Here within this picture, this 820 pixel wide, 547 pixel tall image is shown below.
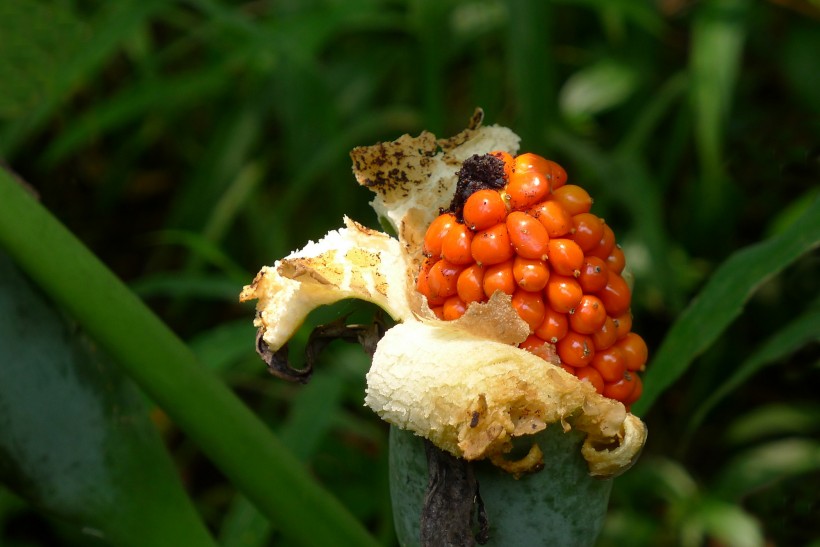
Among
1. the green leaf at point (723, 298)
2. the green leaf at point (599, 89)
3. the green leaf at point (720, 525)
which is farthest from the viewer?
the green leaf at point (599, 89)

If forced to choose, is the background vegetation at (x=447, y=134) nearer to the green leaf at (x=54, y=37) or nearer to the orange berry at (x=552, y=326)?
the green leaf at (x=54, y=37)

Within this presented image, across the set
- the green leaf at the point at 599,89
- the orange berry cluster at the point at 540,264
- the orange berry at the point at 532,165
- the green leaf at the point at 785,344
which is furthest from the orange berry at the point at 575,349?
the green leaf at the point at 599,89

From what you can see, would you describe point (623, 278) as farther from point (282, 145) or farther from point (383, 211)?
point (282, 145)

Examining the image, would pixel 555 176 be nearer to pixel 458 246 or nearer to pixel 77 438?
pixel 458 246

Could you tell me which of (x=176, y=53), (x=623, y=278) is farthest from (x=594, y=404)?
(x=176, y=53)

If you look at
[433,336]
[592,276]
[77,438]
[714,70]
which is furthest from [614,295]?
[714,70]

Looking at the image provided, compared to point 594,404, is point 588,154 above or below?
below

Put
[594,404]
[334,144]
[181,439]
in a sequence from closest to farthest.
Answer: [594,404], [334,144], [181,439]

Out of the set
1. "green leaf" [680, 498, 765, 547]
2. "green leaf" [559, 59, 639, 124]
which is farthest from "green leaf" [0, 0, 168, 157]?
"green leaf" [680, 498, 765, 547]
